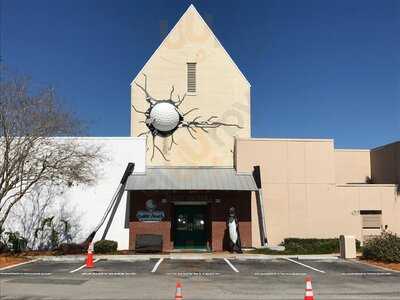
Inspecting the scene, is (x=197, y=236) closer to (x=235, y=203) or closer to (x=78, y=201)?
(x=235, y=203)

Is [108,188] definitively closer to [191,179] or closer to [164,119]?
[191,179]

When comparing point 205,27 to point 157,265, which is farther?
point 205,27

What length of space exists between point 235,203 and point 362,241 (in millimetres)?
7503

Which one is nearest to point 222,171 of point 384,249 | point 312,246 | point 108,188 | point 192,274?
point 108,188

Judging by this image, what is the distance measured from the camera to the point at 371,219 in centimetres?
2905

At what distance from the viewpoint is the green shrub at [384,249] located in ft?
69.4

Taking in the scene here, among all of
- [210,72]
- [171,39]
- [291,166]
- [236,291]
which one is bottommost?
[236,291]

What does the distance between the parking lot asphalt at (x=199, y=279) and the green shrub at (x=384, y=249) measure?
99 centimetres

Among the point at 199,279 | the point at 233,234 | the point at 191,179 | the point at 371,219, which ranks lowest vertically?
the point at 199,279

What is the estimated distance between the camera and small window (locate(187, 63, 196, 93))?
1216 inches

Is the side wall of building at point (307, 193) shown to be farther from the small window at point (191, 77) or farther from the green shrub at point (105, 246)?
the green shrub at point (105, 246)

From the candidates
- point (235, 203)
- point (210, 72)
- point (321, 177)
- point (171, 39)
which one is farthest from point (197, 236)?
point (171, 39)

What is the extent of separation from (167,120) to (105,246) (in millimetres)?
8355

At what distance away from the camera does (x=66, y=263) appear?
70.4ft
